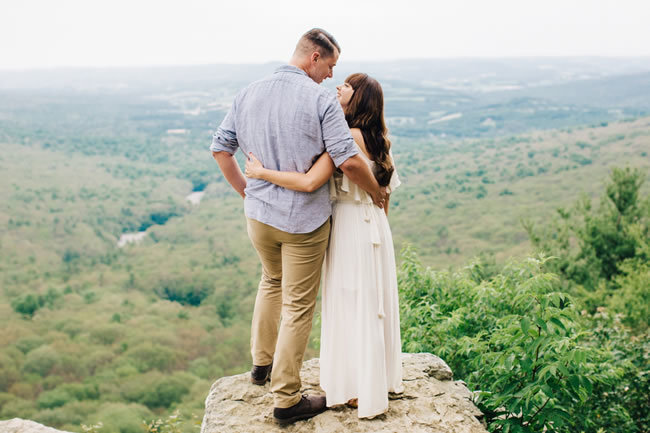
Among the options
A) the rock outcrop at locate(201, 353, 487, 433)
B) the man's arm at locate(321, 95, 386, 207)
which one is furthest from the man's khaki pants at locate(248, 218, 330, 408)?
the man's arm at locate(321, 95, 386, 207)

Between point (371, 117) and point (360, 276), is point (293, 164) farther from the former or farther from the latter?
point (360, 276)

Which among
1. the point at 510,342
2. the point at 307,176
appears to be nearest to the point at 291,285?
the point at 307,176

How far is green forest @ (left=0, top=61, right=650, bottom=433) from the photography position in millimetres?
3934

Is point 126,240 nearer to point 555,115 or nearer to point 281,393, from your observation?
point 281,393

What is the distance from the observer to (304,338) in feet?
7.87

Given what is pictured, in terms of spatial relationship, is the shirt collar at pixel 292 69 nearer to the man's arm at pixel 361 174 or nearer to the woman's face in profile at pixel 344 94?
the woman's face in profile at pixel 344 94

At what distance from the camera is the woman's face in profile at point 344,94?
2344 mm

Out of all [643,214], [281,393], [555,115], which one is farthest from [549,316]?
[555,115]

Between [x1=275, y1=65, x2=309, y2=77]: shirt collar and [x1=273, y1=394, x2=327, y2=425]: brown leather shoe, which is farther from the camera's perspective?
[x1=273, y1=394, x2=327, y2=425]: brown leather shoe

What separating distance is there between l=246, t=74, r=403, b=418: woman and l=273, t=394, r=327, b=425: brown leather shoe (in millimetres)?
60

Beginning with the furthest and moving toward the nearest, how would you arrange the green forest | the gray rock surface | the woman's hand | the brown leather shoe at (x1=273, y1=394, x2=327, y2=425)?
the green forest, the gray rock surface, the brown leather shoe at (x1=273, y1=394, x2=327, y2=425), the woman's hand

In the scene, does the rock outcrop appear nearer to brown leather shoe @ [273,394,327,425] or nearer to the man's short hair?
brown leather shoe @ [273,394,327,425]

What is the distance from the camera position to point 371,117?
2.33 m

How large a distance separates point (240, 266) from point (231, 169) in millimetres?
49402
